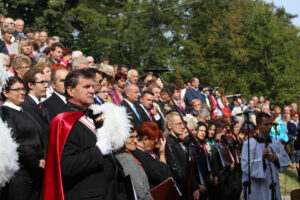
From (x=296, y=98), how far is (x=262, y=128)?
3054 centimetres

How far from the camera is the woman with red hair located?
5.96 meters

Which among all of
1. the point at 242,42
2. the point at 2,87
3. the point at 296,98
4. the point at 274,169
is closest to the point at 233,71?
the point at 242,42

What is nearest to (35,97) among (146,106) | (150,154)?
(150,154)

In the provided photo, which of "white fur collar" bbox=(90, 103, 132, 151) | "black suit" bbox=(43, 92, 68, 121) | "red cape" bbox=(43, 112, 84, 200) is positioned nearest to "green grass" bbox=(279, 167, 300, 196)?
"black suit" bbox=(43, 92, 68, 121)

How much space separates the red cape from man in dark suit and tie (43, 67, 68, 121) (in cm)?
136

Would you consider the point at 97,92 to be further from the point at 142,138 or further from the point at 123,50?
the point at 123,50

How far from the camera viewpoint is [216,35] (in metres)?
34.4

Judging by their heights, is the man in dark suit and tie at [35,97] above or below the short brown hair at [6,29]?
below

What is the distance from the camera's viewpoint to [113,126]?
4.40 metres

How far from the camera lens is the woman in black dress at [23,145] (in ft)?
16.9

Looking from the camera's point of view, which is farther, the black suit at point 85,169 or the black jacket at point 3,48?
the black jacket at point 3,48

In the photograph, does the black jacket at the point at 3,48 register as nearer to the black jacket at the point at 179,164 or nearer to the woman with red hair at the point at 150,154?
the black jacket at the point at 179,164

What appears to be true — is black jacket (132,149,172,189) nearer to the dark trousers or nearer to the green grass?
the dark trousers

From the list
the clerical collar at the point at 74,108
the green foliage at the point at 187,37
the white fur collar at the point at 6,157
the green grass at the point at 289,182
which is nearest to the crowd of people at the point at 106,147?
the clerical collar at the point at 74,108
